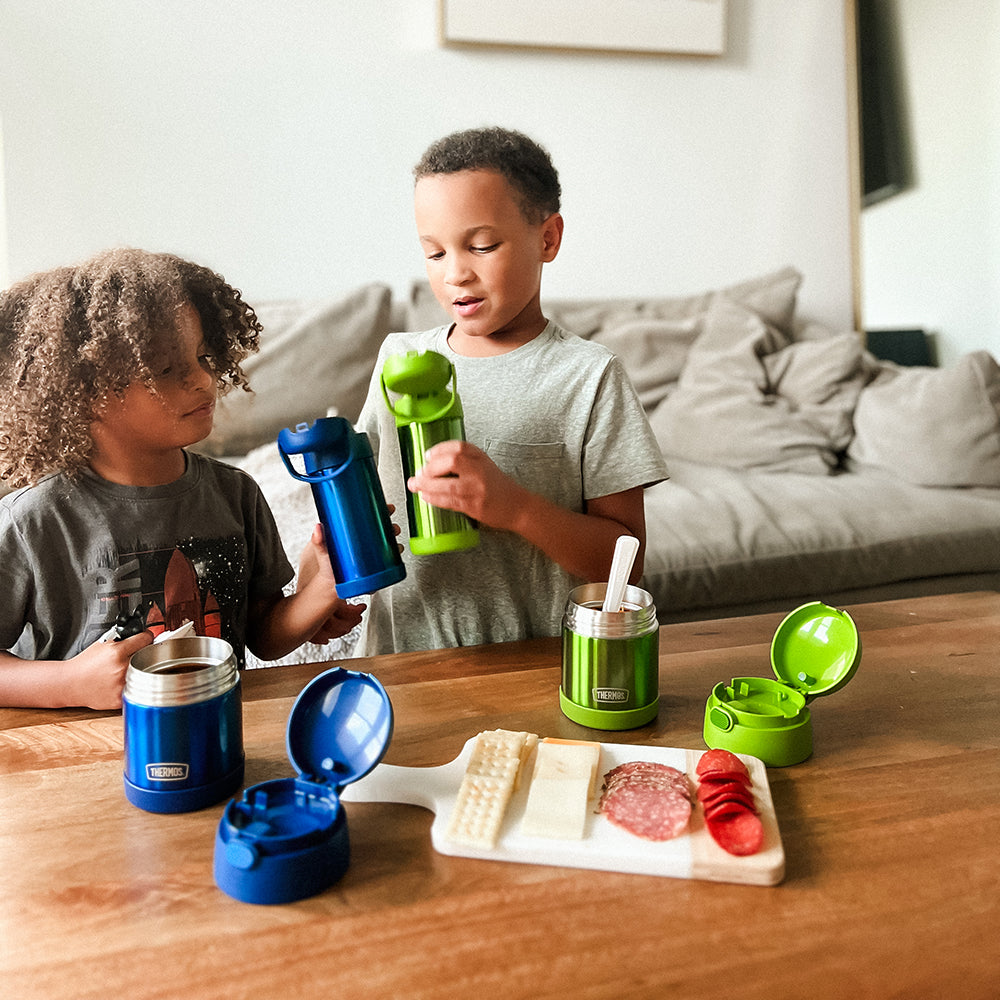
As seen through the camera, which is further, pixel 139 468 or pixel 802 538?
pixel 802 538

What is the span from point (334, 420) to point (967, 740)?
1.88 ft

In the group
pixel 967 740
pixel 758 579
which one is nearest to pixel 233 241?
pixel 758 579

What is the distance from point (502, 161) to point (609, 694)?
501 mm

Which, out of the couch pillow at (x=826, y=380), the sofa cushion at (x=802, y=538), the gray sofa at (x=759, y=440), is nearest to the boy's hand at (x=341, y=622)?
the gray sofa at (x=759, y=440)

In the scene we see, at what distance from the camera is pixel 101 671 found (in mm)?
735

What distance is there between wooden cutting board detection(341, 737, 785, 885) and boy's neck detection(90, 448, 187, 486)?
36 centimetres

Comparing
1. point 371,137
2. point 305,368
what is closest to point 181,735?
point 305,368

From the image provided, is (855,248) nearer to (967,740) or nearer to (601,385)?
(601,385)

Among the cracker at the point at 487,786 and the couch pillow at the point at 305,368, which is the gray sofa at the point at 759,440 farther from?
the cracker at the point at 487,786

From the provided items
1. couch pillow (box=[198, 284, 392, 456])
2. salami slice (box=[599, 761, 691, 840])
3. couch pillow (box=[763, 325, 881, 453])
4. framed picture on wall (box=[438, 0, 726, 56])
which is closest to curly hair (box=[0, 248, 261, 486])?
salami slice (box=[599, 761, 691, 840])

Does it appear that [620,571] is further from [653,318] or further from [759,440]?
[653,318]

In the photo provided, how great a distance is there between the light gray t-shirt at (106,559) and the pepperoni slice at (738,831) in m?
0.50

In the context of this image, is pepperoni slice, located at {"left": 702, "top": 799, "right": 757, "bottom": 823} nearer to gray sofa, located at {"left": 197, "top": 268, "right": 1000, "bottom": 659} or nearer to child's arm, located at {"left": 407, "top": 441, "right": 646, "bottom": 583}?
child's arm, located at {"left": 407, "top": 441, "right": 646, "bottom": 583}

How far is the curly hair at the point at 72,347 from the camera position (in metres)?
0.76
